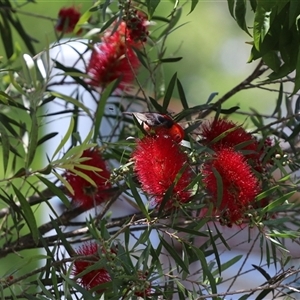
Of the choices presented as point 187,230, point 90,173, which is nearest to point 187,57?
point 90,173

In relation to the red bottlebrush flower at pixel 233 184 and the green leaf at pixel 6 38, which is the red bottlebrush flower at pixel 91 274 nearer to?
the red bottlebrush flower at pixel 233 184

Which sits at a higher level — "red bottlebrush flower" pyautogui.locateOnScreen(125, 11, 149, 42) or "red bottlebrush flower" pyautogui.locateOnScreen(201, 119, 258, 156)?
"red bottlebrush flower" pyautogui.locateOnScreen(125, 11, 149, 42)

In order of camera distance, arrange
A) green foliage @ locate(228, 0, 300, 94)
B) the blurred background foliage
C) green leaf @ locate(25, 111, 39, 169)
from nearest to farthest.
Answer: green foliage @ locate(228, 0, 300, 94)
green leaf @ locate(25, 111, 39, 169)
the blurred background foliage

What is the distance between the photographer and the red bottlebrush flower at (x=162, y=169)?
0.48 m

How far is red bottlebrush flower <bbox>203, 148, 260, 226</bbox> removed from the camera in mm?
490

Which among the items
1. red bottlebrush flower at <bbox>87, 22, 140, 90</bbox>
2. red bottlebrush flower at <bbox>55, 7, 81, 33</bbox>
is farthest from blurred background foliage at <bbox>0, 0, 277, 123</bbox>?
red bottlebrush flower at <bbox>87, 22, 140, 90</bbox>

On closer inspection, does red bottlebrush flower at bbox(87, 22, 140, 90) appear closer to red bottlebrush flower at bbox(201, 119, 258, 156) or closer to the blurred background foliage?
red bottlebrush flower at bbox(201, 119, 258, 156)

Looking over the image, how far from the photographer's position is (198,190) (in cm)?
52

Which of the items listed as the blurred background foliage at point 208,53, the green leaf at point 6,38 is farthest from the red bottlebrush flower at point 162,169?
the blurred background foliage at point 208,53

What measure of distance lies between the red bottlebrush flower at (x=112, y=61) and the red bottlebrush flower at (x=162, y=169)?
0.30 metres

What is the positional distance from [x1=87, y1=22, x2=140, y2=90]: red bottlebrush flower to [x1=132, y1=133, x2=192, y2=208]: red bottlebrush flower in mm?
299

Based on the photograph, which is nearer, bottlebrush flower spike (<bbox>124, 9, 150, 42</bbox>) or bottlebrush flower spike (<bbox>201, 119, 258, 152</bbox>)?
bottlebrush flower spike (<bbox>201, 119, 258, 152</bbox>)

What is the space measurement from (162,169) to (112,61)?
343 millimetres

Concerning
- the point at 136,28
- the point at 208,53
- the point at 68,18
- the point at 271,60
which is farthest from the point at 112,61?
the point at 208,53
